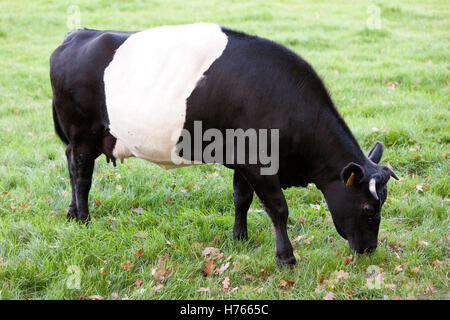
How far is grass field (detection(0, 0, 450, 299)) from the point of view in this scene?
377 centimetres

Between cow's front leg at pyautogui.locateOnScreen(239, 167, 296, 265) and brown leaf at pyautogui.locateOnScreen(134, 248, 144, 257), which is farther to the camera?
brown leaf at pyautogui.locateOnScreen(134, 248, 144, 257)

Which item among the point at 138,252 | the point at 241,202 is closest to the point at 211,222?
the point at 241,202

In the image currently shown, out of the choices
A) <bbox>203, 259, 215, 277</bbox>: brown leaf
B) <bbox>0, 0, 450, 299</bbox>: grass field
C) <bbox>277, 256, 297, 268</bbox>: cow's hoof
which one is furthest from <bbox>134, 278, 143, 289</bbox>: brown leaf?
<bbox>277, 256, 297, 268</bbox>: cow's hoof

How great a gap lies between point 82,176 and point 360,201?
2753 mm

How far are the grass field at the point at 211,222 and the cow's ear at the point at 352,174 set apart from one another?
2.66 ft

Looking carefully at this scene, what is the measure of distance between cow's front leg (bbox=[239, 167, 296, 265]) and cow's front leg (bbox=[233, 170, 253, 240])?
1.76 ft

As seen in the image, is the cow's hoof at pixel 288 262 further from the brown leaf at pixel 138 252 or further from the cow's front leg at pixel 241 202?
the brown leaf at pixel 138 252

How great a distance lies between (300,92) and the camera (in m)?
3.78

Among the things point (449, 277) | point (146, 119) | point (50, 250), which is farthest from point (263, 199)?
point (50, 250)

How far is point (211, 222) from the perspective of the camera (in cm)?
473

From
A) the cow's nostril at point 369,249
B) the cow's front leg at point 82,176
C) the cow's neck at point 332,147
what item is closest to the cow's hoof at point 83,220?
the cow's front leg at point 82,176

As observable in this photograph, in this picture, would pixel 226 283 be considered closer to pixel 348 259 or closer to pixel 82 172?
pixel 348 259

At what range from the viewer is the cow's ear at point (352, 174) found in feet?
11.6

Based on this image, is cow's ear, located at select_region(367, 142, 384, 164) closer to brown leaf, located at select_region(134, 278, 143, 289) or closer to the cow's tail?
brown leaf, located at select_region(134, 278, 143, 289)
